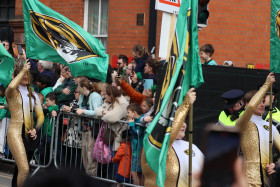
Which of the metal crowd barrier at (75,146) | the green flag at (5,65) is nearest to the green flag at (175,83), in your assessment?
the metal crowd barrier at (75,146)

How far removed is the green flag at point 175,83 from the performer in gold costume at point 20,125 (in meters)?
3.23

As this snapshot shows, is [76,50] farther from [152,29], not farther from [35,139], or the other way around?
[152,29]

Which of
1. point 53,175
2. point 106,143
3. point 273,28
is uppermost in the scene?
point 273,28

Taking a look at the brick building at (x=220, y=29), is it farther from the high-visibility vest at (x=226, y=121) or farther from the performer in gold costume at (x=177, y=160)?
the performer in gold costume at (x=177, y=160)

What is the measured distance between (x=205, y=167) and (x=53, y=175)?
1.77 ft

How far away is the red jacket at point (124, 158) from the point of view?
8.63 meters

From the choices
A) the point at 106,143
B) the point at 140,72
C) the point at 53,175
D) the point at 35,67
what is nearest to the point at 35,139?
the point at 106,143

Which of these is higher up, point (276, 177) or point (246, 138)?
point (246, 138)

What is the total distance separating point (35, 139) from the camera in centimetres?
855

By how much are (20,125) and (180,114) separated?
3511mm

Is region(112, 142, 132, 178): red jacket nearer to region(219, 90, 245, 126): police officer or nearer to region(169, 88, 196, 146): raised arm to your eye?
region(219, 90, 245, 126): police officer

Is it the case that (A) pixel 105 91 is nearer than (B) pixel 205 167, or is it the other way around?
(B) pixel 205 167

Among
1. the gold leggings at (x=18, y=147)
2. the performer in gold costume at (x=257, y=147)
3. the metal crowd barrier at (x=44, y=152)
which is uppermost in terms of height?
the performer in gold costume at (x=257, y=147)

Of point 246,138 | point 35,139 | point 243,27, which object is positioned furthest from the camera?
point 243,27
